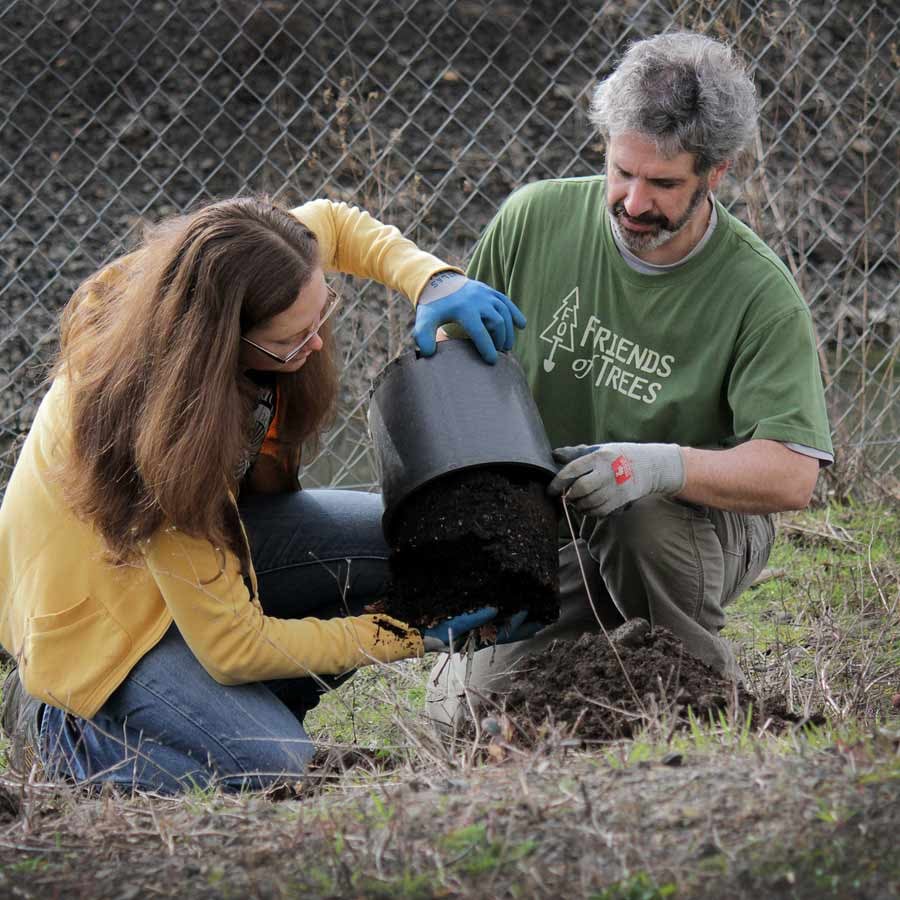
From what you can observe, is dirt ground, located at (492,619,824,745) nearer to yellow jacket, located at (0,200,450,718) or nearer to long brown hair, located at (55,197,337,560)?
yellow jacket, located at (0,200,450,718)

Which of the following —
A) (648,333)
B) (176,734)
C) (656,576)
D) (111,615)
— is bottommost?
(176,734)

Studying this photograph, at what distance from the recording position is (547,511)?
8.27 feet

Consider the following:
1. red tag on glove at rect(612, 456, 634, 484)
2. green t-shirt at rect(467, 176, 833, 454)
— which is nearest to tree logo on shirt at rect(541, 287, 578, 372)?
green t-shirt at rect(467, 176, 833, 454)

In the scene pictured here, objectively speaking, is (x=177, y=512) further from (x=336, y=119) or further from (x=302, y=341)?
(x=336, y=119)

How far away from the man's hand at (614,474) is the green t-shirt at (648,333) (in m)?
0.23

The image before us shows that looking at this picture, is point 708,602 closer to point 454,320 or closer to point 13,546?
point 454,320

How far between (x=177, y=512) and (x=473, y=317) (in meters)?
0.72

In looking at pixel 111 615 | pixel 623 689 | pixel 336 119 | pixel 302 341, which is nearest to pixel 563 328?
pixel 302 341

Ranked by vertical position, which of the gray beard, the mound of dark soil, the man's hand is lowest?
the mound of dark soil

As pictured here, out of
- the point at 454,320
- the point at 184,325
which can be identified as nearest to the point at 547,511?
the point at 454,320

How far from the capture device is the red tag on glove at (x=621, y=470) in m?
2.50

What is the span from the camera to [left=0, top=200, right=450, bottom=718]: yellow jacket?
2375mm

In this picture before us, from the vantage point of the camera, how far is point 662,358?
2.83m

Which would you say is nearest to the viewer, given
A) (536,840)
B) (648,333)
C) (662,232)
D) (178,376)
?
(536,840)
